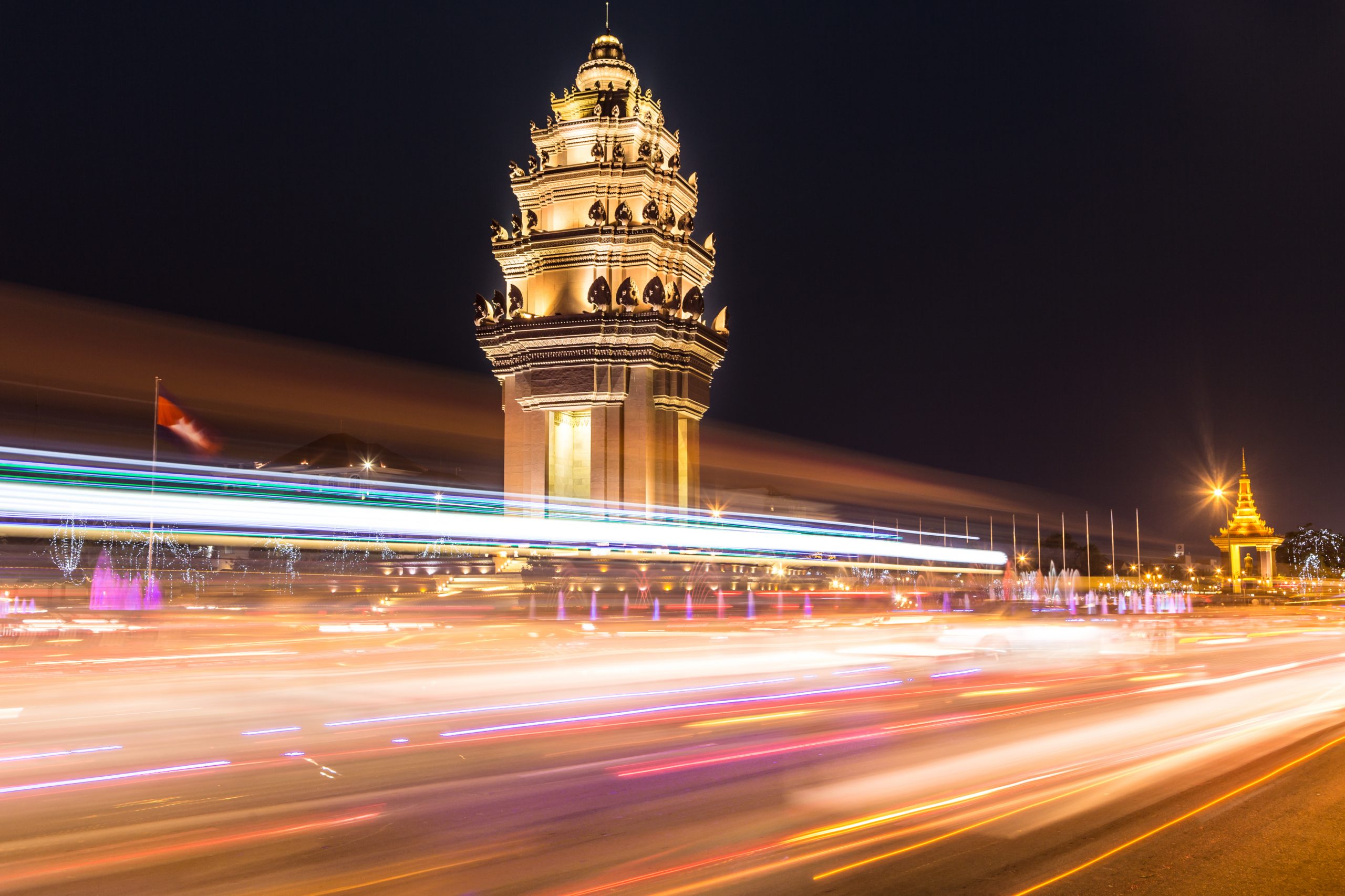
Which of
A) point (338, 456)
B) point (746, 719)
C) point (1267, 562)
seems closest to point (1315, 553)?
point (1267, 562)

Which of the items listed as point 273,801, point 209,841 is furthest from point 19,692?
point 209,841

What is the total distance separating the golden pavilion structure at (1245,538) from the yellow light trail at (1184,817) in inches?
3448

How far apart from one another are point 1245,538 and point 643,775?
314 ft

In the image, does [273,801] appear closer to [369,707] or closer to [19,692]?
[369,707]

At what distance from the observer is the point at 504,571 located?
105 feet

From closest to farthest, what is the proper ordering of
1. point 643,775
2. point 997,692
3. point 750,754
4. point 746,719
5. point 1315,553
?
point 643,775 → point 750,754 → point 746,719 → point 997,692 → point 1315,553

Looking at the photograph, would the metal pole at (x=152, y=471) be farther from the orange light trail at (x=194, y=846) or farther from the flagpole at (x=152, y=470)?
the orange light trail at (x=194, y=846)

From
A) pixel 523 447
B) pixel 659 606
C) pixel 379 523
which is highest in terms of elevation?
pixel 523 447

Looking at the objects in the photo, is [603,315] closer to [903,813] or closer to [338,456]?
[903,813]

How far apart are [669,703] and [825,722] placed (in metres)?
2.11

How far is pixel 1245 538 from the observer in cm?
8969

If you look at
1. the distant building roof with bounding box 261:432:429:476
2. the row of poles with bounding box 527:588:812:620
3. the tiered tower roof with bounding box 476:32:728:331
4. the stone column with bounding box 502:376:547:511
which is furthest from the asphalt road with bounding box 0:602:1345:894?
the distant building roof with bounding box 261:432:429:476

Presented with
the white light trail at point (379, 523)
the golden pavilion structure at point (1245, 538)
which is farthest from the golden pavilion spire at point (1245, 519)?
the white light trail at point (379, 523)

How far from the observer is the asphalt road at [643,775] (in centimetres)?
569
